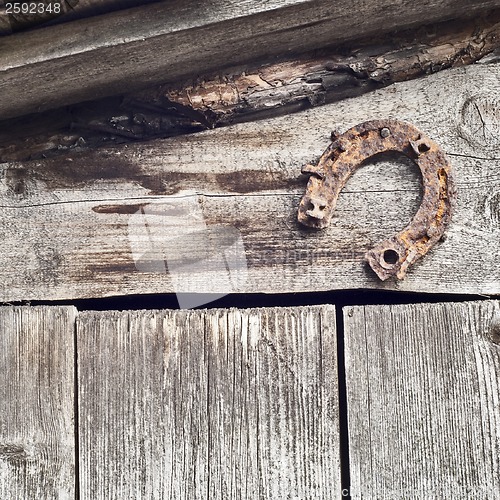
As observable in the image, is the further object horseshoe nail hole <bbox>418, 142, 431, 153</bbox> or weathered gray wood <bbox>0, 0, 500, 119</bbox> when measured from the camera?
horseshoe nail hole <bbox>418, 142, 431, 153</bbox>

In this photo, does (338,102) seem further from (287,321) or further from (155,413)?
(155,413)

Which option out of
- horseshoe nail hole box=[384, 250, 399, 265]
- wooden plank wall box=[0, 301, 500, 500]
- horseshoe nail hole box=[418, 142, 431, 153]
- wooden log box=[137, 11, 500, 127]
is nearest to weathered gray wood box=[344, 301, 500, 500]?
wooden plank wall box=[0, 301, 500, 500]

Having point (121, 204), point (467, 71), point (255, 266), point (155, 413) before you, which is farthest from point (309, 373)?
point (467, 71)

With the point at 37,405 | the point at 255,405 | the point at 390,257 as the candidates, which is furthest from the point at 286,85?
the point at 37,405

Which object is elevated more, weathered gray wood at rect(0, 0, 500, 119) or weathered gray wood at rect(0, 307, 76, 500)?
weathered gray wood at rect(0, 0, 500, 119)

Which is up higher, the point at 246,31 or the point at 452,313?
the point at 246,31

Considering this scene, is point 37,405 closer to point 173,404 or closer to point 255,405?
point 173,404

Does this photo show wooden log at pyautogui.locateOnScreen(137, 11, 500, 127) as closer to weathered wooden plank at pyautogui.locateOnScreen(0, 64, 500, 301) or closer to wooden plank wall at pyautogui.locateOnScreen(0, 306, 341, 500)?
weathered wooden plank at pyautogui.locateOnScreen(0, 64, 500, 301)

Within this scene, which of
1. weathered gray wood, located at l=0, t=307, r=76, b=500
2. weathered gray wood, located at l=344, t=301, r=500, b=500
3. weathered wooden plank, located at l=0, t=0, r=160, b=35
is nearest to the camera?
weathered wooden plank, located at l=0, t=0, r=160, b=35
